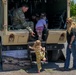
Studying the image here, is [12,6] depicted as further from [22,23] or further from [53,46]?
[53,46]

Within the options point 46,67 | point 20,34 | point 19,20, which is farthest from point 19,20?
point 46,67

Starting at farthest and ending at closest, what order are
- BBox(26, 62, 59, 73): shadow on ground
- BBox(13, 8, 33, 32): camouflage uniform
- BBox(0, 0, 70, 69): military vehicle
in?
BBox(13, 8, 33, 32): camouflage uniform → BBox(26, 62, 59, 73): shadow on ground → BBox(0, 0, 70, 69): military vehicle

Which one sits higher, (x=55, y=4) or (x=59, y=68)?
(x=55, y=4)

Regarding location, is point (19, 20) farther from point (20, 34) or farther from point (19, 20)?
point (20, 34)

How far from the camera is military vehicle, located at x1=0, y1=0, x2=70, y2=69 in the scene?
10.6 meters

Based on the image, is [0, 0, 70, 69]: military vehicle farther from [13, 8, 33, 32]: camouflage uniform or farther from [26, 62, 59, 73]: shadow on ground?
[26, 62, 59, 73]: shadow on ground

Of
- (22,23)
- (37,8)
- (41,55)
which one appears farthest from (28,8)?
(41,55)

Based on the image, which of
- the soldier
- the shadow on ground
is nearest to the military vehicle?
the soldier

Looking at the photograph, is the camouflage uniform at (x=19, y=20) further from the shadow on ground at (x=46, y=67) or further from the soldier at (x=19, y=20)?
the shadow on ground at (x=46, y=67)

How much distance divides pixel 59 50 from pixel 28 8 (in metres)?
1.82

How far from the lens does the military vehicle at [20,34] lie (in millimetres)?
10594

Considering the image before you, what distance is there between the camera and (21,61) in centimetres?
1110

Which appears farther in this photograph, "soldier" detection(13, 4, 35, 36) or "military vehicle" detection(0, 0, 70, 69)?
"soldier" detection(13, 4, 35, 36)

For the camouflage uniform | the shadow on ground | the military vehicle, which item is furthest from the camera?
the camouflage uniform
